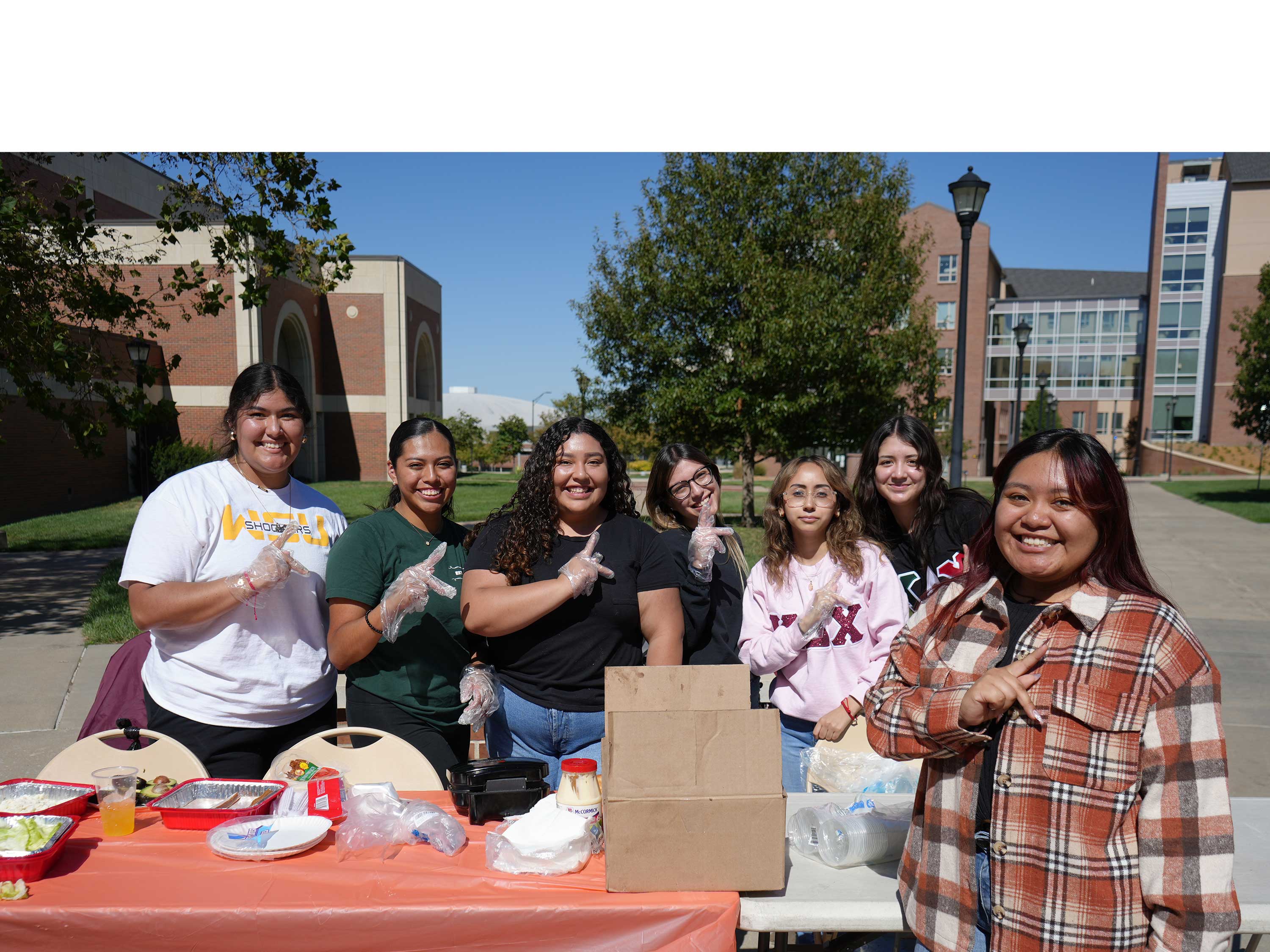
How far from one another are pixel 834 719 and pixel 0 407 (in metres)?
9.44

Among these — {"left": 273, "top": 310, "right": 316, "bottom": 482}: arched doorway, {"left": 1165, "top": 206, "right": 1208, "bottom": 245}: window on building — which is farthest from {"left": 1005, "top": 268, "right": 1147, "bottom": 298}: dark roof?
{"left": 273, "top": 310, "right": 316, "bottom": 482}: arched doorway

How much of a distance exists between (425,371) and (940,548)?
4560 centimetres

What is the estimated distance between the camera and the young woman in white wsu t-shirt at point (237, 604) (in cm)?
271

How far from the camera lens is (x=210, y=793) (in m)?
2.54

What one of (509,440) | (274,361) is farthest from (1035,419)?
(274,361)

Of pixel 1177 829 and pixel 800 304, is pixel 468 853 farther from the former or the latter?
pixel 800 304

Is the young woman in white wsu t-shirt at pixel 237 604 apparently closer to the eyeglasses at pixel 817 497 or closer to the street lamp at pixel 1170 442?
the eyeglasses at pixel 817 497

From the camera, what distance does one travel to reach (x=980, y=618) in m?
1.92

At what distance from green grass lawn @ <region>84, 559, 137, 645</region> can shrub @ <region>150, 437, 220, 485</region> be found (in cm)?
1358

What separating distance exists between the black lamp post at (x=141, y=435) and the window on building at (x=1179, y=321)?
55589 millimetres

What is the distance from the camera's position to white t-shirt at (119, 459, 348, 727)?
276 centimetres

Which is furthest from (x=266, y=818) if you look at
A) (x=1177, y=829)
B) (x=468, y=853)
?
(x=1177, y=829)

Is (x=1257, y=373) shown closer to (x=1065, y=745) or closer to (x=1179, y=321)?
(x=1065, y=745)

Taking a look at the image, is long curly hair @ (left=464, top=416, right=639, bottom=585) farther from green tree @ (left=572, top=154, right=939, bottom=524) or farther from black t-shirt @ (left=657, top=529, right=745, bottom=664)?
green tree @ (left=572, top=154, right=939, bottom=524)
